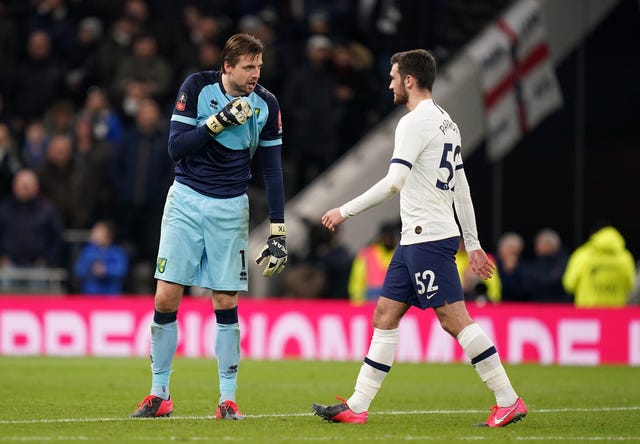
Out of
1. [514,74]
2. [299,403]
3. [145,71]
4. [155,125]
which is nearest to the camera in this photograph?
[299,403]

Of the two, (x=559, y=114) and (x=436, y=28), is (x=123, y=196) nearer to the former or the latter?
(x=436, y=28)

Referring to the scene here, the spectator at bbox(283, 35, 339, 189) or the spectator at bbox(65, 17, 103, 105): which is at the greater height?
the spectator at bbox(65, 17, 103, 105)

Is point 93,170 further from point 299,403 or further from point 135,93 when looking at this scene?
point 299,403

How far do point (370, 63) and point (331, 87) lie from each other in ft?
3.34

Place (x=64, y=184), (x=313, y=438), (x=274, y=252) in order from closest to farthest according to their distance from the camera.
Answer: (x=313, y=438)
(x=274, y=252)
(x=64, y=184)

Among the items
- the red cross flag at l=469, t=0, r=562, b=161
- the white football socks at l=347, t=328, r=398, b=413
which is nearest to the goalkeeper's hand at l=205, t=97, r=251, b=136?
the white football socks at l=347, t=328, r=398, b=413

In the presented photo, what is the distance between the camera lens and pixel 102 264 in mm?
19203

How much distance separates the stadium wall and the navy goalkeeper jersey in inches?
340

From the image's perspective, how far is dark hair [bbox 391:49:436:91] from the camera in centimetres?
916

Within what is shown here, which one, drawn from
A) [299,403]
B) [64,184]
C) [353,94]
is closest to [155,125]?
[64,184]

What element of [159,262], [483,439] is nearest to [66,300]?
[159,262]

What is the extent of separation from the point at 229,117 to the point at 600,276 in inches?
404

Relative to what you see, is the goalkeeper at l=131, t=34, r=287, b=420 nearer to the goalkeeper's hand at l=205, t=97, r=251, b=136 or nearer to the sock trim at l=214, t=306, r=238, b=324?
the sock trim at l=214, t=306, r=238, b=324

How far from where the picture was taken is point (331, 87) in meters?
20.4
